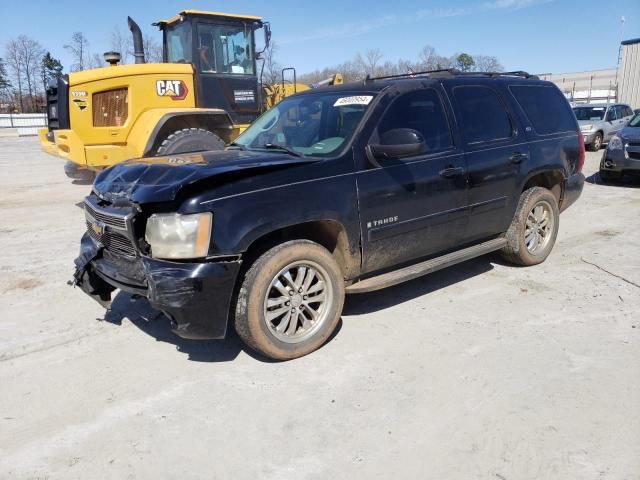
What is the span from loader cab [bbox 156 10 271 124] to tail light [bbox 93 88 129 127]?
129 centimetres

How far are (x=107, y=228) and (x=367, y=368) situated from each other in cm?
208

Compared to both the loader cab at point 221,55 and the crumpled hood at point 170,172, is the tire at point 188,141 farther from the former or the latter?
the crumpled hood at point 170,172

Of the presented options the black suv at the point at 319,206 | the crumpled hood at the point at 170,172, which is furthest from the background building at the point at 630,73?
the crumpled hood at the point at 170,172

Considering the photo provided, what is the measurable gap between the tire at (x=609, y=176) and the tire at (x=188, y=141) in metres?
8.12

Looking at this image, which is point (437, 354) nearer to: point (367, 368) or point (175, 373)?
point (367, 368)

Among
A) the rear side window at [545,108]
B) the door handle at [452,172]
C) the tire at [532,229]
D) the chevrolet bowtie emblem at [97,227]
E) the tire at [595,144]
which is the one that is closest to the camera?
the chevrolet bowtie emblem at [97,227]

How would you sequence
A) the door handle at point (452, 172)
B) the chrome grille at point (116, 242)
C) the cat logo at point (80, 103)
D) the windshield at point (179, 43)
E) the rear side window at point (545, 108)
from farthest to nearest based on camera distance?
the windshield at point (179, 43) → the cat logo at point (80, 103) → the rear side window at point (545, 108) → the door handle at point (452, 172) → the chrome grille at point (116, 242)

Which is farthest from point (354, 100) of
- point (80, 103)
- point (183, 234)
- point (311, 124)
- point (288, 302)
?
point (80, 103)

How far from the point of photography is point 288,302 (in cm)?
368

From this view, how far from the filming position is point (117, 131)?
8.80 metres

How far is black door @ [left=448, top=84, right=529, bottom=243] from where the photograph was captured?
186 inches

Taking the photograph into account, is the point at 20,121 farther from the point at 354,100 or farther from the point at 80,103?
the point at 354,100

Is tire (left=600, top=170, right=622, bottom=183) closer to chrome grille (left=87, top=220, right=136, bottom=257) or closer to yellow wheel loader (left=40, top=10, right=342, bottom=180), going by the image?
yellow wheel loader (left=40, top=10, right=342, bottom=180)

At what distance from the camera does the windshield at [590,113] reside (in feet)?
58.9
